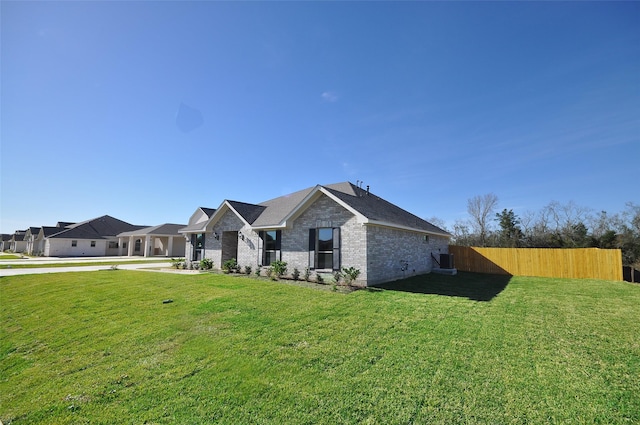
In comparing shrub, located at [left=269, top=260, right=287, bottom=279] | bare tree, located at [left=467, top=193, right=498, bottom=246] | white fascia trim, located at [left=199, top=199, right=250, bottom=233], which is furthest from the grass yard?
bare tree, located at [left=467, top=193, right=498, bottom=246]

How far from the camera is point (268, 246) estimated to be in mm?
14836

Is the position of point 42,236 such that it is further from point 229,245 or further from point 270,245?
point 270,245

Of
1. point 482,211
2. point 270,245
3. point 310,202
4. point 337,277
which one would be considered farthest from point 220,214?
point 482,211

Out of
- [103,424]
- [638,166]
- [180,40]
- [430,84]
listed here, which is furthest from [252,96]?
[638,166]

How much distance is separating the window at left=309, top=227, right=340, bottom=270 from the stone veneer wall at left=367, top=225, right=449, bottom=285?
1.48 m

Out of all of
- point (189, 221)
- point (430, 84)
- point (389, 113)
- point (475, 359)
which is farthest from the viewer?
point (189, 221)

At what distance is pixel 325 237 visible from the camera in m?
12.4

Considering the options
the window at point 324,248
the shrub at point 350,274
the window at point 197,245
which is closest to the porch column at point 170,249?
the window at point 197,245

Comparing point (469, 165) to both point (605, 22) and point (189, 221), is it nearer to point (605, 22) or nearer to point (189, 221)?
point (605, 22)

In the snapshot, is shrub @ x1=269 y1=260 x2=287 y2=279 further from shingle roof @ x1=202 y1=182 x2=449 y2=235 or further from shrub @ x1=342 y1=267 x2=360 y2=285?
shrub @ x1=342 y1=267 x2=360 y2=285

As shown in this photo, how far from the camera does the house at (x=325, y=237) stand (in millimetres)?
11438

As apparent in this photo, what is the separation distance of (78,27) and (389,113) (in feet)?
43.1

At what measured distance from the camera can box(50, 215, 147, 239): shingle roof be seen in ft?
121

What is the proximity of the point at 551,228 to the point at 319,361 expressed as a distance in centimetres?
3544
